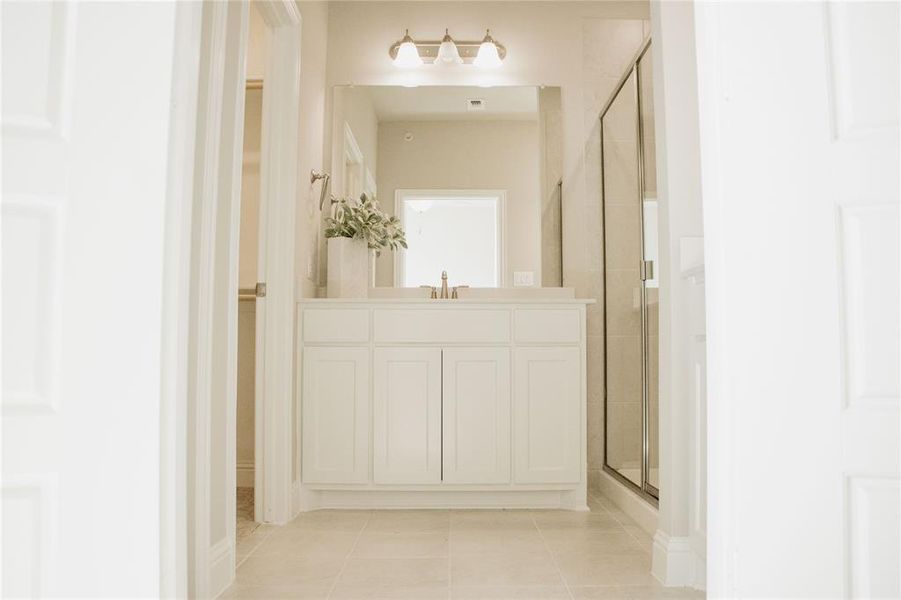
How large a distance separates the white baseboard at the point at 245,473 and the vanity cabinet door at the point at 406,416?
2.85 feet

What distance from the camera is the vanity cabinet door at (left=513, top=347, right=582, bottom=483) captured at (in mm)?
2607

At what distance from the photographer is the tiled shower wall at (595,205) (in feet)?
10.4

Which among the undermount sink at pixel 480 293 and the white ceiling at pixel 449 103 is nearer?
the undermount sink at pixel 480 293

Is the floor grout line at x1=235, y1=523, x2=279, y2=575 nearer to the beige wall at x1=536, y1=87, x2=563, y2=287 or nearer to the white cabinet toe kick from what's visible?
the white cabinet toe kick

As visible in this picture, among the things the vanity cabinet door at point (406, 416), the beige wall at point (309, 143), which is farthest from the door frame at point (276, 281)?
the vanity cabinet door at point (406, 416)

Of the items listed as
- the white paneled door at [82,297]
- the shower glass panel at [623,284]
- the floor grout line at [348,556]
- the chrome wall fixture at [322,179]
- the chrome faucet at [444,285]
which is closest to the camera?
the white paneled door at [82,297]

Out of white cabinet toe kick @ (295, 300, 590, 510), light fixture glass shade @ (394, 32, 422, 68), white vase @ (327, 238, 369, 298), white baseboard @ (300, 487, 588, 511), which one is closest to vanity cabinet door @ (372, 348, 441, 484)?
white cabinet toe kick @ (295, 300, 590, 510)

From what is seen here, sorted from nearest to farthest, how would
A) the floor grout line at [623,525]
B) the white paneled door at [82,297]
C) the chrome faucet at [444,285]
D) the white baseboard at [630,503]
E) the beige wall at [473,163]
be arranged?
the white paneled door at [82,297] < the floor grout line at [623,525] < the white baseboard at [630,503] < the chrome faucet at [444,285] < the beige wall at [473,163]

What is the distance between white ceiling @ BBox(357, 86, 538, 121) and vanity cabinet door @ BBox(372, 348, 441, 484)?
137 cm

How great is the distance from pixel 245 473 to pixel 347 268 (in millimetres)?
1200

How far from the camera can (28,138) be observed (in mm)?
983

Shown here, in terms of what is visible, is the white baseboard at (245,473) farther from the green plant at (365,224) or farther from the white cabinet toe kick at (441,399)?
the green plant at (365,224)

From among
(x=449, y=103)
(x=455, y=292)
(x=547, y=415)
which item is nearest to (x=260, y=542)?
(x=547, y=415)

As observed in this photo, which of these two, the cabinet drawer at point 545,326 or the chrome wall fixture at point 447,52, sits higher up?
the chrome wall fixture at point 447,52
